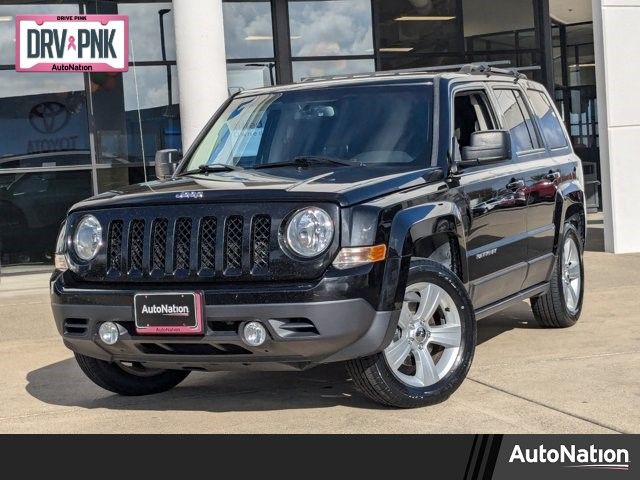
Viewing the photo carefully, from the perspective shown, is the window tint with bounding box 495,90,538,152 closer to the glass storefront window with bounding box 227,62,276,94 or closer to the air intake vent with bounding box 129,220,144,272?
the air intake vent with bounding box 129,220,144,272

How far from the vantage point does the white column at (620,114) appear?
13969 millimetres

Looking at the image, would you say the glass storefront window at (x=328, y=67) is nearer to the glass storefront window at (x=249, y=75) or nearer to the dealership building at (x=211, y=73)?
the dealership building at (x=211, y=73)

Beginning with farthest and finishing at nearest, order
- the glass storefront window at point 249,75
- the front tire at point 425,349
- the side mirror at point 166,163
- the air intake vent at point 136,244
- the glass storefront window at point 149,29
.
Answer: the glass storefront window at point 249,75 → the glass storefront window at point 149,29 → the side mirror at point 166,163 → the air intake vent at point 136,244 → the front tire at point 425,349

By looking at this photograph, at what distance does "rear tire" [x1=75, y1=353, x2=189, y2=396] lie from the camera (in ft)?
21.7

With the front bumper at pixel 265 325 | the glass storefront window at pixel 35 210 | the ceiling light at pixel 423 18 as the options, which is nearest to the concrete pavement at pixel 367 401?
the front bumper at pixel 265 325

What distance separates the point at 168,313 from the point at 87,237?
2.53ft

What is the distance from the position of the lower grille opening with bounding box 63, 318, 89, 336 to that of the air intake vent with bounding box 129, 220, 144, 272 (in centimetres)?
40

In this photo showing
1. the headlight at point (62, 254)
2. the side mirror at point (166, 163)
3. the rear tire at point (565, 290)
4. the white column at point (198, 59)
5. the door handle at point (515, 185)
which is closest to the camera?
the headlight at point (62, 254)

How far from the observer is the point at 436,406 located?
19.9 feet

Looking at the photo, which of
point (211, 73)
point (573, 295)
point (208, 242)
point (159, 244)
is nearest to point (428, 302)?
point (208, 242)

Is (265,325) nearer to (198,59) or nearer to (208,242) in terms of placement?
(208,242)

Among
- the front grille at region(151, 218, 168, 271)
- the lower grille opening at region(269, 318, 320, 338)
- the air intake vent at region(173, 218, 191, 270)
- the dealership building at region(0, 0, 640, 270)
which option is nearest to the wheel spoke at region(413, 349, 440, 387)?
the lower grille opening at region(269, 318, 320, 338)

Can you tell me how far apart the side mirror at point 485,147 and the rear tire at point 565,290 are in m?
1.75

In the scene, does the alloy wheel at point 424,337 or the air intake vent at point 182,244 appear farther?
the alloy wheel at point 424,337
